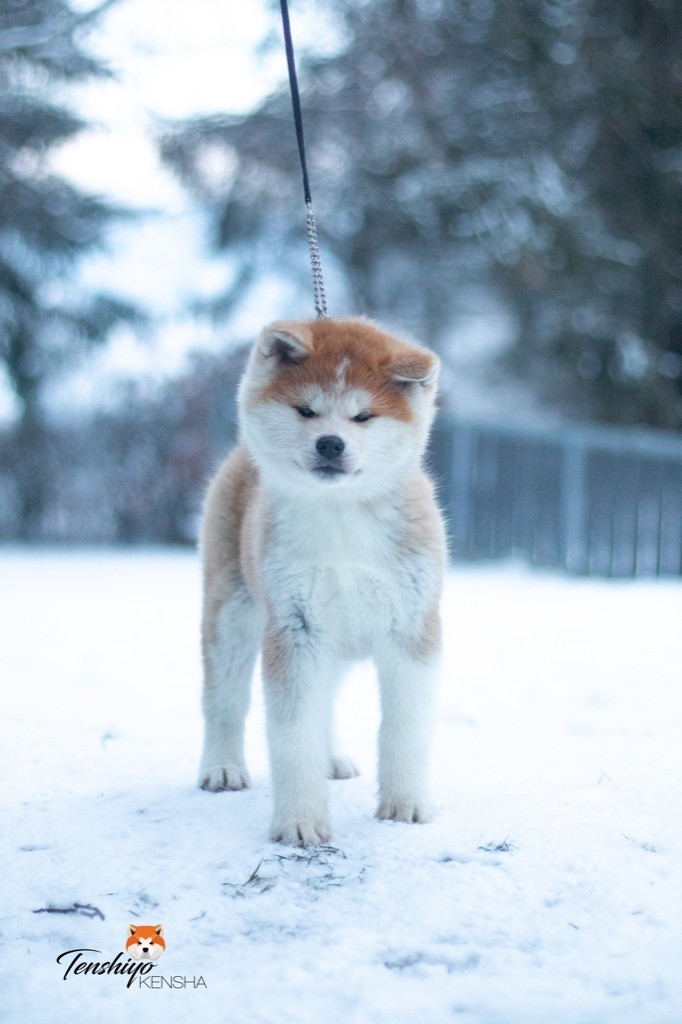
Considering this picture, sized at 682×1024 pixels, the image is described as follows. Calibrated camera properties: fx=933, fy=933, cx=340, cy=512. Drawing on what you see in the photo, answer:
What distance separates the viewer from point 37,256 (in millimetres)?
11484

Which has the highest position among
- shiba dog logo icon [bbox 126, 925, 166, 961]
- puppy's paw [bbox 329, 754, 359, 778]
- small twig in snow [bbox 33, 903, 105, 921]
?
shiba dog logo icon [bbox 126, 925, 166, 961]

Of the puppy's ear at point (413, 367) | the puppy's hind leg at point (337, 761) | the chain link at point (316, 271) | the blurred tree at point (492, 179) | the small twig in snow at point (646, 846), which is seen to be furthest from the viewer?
the blurred tree at point (492, 179)

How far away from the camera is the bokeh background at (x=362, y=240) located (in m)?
10.2

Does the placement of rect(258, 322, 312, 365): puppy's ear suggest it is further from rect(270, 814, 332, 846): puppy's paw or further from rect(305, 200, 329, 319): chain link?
rect(270, 814, 332, 846): puppy's paw

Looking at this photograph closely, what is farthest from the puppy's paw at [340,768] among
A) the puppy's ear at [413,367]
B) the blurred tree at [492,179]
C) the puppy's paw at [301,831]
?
the blurred tree at [492,179]

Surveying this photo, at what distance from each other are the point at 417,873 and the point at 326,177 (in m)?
10.8

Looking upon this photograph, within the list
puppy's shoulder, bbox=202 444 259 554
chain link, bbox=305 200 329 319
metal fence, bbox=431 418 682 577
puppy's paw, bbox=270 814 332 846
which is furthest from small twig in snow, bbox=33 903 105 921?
metal fence, bbox=431 418 682 577

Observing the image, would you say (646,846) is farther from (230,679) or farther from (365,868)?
(230,679)

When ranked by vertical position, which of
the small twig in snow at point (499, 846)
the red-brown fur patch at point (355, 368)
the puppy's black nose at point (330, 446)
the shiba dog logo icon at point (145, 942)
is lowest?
the small twig in snow at point (499, 846)

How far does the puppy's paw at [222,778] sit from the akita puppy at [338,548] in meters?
0.45

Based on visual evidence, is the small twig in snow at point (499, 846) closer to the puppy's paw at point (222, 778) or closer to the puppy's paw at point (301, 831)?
the puppy's paw at point (301, 831)

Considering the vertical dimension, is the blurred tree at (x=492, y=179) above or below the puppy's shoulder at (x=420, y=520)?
above

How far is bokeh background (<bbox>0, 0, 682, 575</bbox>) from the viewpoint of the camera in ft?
33.4

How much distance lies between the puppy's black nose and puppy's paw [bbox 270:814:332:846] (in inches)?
37.3
